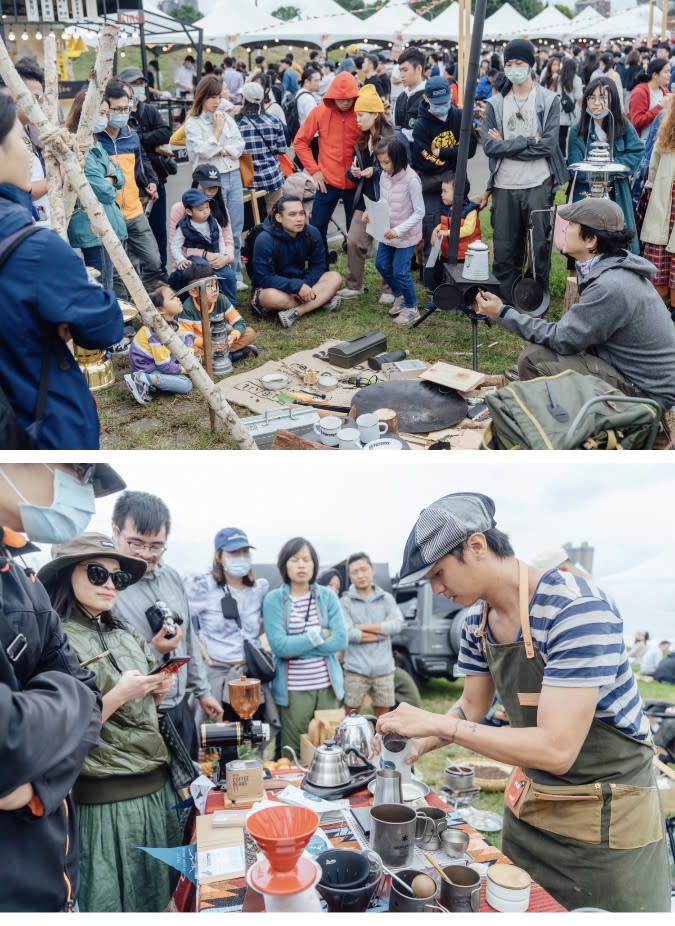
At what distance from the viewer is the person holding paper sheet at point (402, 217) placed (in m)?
6.94

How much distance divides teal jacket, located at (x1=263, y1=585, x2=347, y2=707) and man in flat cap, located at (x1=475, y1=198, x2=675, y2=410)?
159 cm

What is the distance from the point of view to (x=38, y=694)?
1.62 meters

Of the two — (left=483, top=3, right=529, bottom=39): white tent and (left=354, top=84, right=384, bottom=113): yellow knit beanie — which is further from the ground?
(left=483, top=3, right=529, bottom=39): white tent

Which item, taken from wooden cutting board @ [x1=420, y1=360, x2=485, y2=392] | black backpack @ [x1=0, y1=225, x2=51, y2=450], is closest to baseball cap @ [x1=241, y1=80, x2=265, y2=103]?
wooden cutting board @ [x1=420, y1=360, x2=485, y2=392]

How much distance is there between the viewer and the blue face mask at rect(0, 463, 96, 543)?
5.75ft

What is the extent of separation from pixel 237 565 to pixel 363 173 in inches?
175

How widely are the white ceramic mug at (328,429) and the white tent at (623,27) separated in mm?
24911

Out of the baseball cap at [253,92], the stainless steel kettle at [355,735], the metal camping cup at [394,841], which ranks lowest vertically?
the stainless steel kettle at [355,735]

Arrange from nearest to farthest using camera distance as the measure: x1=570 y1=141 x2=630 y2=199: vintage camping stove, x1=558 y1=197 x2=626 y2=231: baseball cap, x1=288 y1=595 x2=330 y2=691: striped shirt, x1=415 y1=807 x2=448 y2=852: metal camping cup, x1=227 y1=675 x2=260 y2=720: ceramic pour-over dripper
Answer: x1=415 y1=807 x2=448 y2=852: metal camping cup
x1=227 y1=675 x2=260 y2=720: ceramic pour-over dripper
x1=558 y1=197 x2=626 y2=231: baseball cap
x1=288 y1=595 x2=330 y2=691: striped shirt
x1=570 y1=141 x2=630 y2=199: vintage camping stove

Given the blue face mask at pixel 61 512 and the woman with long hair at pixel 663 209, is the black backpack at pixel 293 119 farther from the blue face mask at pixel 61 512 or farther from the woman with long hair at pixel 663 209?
the blue face mask at pixel 61 512

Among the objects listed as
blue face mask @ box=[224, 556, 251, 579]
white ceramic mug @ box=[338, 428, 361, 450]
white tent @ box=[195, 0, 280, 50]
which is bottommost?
blue face mask @ box=[224, 556, 251, 579]

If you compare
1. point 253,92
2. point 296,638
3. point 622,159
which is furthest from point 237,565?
point 253,92

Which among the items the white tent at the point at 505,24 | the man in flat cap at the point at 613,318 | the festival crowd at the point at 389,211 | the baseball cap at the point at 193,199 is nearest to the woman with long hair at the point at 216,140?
the festival crowd at the point at 389,211

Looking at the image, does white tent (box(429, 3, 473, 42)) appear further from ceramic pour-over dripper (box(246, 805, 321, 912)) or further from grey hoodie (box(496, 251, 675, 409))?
ceramic pour-over dripper (box(246, 805, 321, 912))
